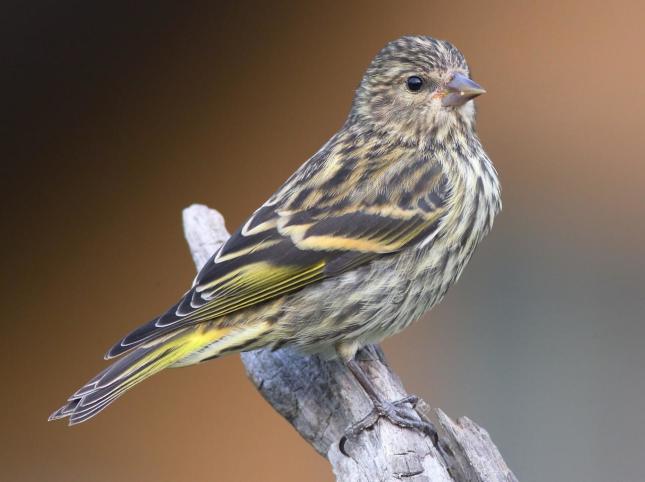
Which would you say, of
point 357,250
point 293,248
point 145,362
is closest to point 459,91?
point 357,250

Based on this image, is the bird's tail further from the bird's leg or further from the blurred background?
the blurred background

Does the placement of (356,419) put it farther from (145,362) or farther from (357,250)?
(145,362)

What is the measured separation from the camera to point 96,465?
6.80 m

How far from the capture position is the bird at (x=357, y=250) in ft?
13.5

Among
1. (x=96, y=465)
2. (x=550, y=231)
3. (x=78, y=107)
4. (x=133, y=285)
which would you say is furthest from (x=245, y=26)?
(x=96, y=465)

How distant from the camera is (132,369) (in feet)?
13.1

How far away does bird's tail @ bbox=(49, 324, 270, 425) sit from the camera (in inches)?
154

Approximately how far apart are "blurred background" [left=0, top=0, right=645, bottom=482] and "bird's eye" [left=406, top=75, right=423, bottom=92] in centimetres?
213

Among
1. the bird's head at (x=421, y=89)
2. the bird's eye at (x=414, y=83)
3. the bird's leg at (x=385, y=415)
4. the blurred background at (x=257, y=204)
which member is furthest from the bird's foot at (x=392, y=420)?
the blurred background at (x=257, y=204)

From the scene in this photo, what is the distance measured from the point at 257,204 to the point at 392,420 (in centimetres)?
295

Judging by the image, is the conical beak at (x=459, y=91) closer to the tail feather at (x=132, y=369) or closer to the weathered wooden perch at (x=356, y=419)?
the weathered wooden perch at (x=356, y=419)

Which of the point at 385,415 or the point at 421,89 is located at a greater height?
the point at 421,89

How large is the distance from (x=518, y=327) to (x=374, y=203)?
2.97 metres

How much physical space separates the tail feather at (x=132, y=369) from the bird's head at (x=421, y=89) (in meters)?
1.14
